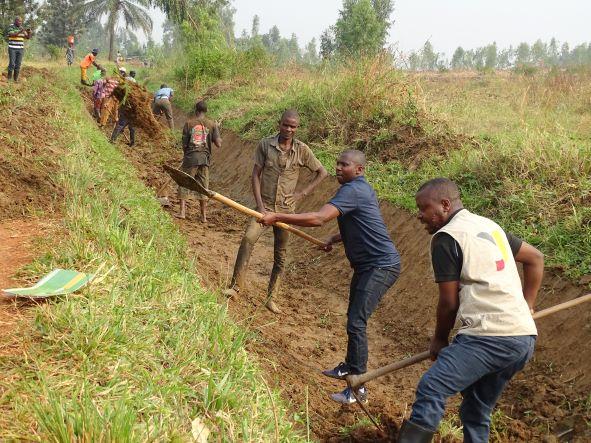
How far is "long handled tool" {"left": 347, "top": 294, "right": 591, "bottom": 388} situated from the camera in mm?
3618

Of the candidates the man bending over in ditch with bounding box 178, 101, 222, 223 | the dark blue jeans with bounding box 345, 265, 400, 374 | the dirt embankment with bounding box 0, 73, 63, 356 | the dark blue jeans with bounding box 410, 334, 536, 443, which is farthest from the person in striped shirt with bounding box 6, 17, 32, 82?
the dark blue jeans with bounding box 410, 334, 536, 443

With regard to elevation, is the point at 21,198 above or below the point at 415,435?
above

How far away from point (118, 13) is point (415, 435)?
50.4 meters

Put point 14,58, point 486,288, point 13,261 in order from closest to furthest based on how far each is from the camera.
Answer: point 486,288 < point 13,261 < point 14,58

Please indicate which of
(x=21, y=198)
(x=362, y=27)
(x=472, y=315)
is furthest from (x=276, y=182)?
(x=362, y=27)

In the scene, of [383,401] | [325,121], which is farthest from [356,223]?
[325,121]

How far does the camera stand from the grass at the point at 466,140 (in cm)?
618

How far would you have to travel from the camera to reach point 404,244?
24.1 feet

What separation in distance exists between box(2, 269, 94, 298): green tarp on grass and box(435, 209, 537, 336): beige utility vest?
2.21 metres

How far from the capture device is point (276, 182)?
6234 millimetres

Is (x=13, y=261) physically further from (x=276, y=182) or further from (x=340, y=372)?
(x=276, y=182)

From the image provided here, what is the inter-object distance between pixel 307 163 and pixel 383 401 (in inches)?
105

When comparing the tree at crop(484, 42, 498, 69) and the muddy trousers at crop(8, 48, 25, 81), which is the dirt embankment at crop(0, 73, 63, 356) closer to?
the muddy trousers at crop(8, 48, 25, 81)

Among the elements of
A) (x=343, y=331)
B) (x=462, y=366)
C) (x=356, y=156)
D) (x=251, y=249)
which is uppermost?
(x=356, y=156)
